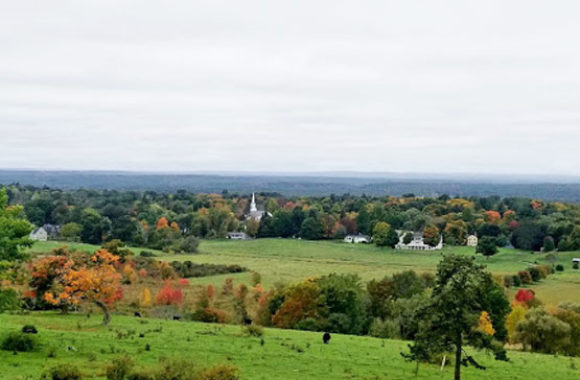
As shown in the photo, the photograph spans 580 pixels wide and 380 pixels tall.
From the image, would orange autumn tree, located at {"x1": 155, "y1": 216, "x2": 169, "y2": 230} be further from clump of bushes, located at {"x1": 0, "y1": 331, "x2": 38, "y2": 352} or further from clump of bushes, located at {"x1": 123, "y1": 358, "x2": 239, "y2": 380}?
clump of bushes, located at {"x1": 123, "y1": 358, "x2": 239, "y2": 380}

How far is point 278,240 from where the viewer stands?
462 ft

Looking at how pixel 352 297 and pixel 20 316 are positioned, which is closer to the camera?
pixel 20 316

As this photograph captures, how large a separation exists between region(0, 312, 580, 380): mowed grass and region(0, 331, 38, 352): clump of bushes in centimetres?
63

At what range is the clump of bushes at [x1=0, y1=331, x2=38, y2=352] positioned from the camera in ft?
101

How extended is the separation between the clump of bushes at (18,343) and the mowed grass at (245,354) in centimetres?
63

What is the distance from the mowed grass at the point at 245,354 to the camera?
29.2 m

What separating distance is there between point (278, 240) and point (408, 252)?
30.6 meters

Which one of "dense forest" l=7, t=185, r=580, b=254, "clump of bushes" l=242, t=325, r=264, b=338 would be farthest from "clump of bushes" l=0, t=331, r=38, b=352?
"dense forest" l=7, t=185, r=580, b=254

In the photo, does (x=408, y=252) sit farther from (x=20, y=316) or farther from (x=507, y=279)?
(x=20, y=316)

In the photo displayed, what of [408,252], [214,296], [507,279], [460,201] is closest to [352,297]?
[214,296]

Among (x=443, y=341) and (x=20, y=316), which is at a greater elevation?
(x=443, y=341)

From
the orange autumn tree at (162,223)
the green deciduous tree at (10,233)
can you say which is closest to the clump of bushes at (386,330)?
the green deciduous tree at (10,233)

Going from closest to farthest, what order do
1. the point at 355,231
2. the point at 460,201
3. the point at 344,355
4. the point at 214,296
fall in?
the point at 344,355 < the point at 214,296 < the point at 355,231 < the point at 460,201

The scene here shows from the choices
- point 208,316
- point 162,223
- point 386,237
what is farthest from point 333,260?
point 208,316
